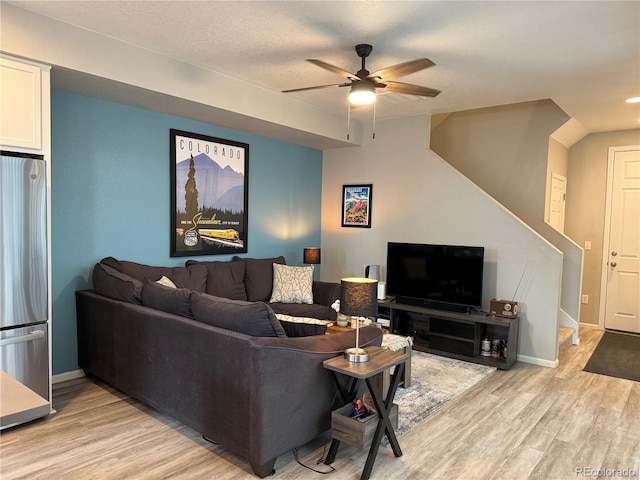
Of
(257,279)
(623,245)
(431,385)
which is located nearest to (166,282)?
(257,279)

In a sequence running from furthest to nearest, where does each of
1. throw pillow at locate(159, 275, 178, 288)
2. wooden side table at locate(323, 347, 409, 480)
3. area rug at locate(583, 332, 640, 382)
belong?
area rug at locate(583, 332, 640, 382) → throw pillow at locate(159, 275, 178, 288) → wooden side table at locate(323, 347, 409, 480)

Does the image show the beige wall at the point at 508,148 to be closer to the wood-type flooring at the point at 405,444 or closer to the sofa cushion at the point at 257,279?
the wood-type flooring at the point at 405,444

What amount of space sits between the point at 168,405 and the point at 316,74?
296 cm

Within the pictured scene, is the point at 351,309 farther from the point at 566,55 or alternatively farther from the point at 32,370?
the point at 566,55

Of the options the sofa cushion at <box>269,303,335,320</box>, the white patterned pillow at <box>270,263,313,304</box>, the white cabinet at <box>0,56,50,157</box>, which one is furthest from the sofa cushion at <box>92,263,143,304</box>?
the white patterned pillow at <box>270,263,313,304</box>

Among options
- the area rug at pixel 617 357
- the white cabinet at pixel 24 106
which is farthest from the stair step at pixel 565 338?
the white cabinet at pixel 24 106

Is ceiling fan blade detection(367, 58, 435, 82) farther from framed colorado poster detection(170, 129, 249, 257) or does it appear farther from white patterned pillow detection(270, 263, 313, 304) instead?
white patterned pillow detection(270, 263, 313, 304)

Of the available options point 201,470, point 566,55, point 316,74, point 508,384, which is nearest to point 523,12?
point 566,55

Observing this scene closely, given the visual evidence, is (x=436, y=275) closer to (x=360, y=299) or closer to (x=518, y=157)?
(x=518, y=157)

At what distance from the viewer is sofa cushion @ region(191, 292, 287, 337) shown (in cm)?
242

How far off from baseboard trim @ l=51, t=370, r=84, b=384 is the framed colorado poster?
1371 mm

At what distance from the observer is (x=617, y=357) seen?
481cm

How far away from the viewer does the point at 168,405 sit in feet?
9.53

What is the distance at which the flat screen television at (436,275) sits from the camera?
4.66m
